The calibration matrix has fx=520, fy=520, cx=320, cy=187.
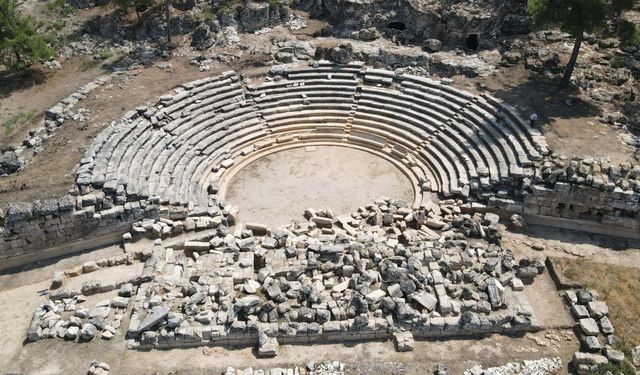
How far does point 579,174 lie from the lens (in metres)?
21.7

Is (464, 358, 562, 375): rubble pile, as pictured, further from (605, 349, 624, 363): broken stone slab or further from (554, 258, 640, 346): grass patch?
(554, 258, 640, 346): grass patch

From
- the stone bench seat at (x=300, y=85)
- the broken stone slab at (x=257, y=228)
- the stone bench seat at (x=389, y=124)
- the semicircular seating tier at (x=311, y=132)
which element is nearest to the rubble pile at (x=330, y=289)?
the broken stone slab at (x=257, y=228)

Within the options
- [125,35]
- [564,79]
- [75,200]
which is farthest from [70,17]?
[564,79]

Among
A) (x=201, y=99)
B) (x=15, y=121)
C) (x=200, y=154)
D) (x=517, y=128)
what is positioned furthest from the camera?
(x=201, y=99)

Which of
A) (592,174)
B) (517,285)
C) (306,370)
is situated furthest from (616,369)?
(306,370)

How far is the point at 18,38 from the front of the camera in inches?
1124

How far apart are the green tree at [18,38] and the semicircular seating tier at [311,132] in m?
8.39

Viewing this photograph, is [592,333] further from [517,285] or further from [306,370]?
[306,370]

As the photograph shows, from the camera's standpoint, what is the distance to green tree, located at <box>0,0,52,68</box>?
28656mm

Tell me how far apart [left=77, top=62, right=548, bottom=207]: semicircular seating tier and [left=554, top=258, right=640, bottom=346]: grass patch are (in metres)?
4.61

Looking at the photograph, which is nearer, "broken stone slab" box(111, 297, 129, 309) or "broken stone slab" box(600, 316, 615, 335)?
"broken stone slab" box(600, 316, 615, 335)

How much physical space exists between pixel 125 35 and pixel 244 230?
60.2 ft

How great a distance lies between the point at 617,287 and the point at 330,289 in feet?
34.8

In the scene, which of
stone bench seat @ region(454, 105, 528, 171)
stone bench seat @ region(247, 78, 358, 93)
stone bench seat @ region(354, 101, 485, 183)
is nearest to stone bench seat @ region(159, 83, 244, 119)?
stone bench seat @ region(247, 78, 358, 93)
